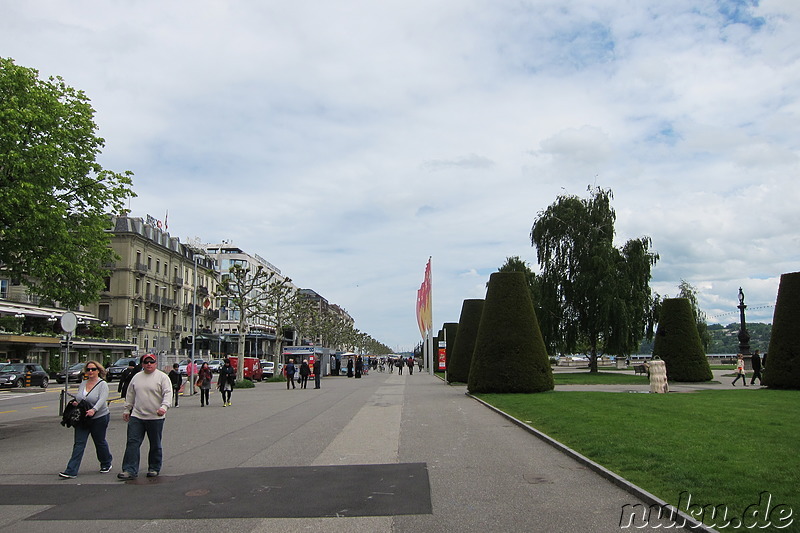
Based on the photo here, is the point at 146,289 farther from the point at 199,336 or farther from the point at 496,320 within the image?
the point at 496,320

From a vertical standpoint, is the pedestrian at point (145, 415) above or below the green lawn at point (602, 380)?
above

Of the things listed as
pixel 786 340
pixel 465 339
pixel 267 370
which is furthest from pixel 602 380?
pixel 267 370

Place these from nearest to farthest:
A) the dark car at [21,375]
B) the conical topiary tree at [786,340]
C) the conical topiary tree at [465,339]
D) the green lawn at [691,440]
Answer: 1. the green lawn at [691,440]
2. the conical topiary tree at [786,340]
3. the conical topiary tree at [465,339]
4. the dark car at [21,375]

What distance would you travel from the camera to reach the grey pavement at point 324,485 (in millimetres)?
6727

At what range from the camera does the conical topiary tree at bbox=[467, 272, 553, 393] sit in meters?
24.1

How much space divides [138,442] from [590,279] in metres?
38.9

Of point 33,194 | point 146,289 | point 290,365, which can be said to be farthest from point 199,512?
point 146,289

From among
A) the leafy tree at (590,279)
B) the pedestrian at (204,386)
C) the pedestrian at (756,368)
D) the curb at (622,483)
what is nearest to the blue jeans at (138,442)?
the curb at (622,483)

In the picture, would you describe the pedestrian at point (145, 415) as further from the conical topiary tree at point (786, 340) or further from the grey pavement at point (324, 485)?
the conical topiary tree at point (786, 340)

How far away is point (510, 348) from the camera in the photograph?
24156 mm

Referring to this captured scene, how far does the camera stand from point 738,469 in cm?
846

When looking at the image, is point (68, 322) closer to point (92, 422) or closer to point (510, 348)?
point (92, 422)

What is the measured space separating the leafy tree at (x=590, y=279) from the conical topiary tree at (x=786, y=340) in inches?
715

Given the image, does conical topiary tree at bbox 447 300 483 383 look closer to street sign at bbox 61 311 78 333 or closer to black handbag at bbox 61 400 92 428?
street sign at bbox 61 311 78 333
